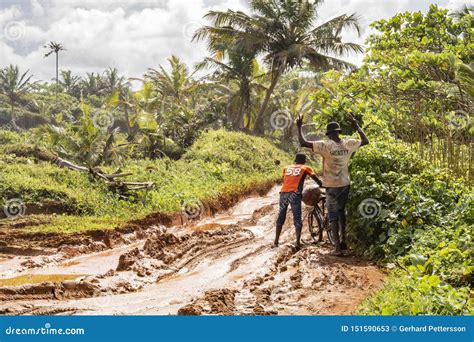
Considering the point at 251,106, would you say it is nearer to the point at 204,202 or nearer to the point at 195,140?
the point at 195,140

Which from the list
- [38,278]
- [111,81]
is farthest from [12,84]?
[38,278]

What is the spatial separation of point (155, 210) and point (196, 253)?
15.2 ft

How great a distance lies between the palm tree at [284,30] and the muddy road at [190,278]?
16.9 metres

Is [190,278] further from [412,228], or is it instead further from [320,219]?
[412,228]

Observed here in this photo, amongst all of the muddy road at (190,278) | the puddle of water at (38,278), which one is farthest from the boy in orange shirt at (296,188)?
the puddle of water at (38,278)

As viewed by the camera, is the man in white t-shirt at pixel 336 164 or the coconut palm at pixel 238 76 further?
the coconut palm at pixel 238 76

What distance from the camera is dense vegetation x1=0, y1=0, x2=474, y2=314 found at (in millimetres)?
6395

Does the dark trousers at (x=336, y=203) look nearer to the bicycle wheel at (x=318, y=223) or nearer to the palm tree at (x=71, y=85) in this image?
the bicycle wheel at (x=318, y=223)

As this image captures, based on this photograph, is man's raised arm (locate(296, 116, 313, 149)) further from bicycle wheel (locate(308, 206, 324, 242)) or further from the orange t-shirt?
bicycle wheel (locate(308, 206, 324, 242))

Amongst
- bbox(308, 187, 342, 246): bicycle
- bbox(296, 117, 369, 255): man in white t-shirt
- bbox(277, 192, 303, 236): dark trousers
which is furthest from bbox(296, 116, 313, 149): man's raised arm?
bbox(308, 187, 342, 246): bicycle

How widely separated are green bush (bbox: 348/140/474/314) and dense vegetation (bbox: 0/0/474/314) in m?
0.02

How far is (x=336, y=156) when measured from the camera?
7359 millimetres

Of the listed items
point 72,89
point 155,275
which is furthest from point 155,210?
point 72,89

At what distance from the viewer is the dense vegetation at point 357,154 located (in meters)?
6.39
